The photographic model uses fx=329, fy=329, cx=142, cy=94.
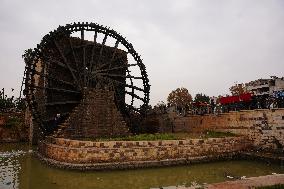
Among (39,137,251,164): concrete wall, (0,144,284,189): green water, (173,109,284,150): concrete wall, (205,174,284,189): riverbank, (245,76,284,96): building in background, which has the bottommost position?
(0,144,284,189): green water

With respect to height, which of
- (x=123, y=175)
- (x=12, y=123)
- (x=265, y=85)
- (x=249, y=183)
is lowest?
(x=123, y=175)

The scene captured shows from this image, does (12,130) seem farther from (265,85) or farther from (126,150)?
(265,85)

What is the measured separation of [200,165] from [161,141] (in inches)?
A: 82.4

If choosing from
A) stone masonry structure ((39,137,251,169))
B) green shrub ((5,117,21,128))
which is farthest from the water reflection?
green shrub ((5,117,21,128))

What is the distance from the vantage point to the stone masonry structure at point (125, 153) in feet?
41.4

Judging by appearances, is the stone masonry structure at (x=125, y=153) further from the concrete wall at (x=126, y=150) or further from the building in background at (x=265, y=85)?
the building in background at (x=265, y=85)

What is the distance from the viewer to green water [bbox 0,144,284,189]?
10.7 metres

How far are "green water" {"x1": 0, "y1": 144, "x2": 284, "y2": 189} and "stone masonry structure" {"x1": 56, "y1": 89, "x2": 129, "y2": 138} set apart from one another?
2.06m

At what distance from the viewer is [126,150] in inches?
512

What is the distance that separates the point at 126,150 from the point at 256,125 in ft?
23.2

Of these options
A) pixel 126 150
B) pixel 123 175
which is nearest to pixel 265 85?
pixel 126 150

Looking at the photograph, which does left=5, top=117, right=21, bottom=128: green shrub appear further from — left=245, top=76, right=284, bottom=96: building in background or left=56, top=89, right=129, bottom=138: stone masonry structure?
left=245, top=76, right=284, bottom=96: building in background

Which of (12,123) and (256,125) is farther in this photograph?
(12,123)

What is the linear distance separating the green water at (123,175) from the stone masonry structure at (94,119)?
206cm
